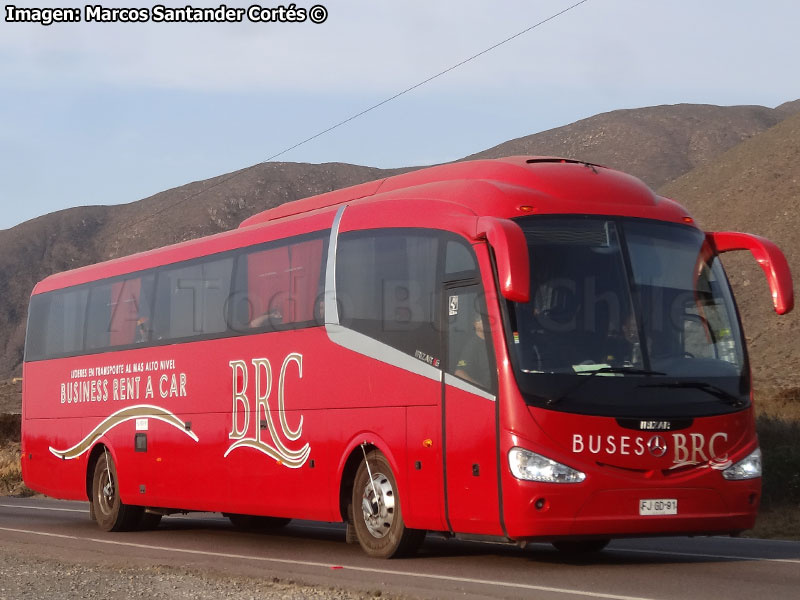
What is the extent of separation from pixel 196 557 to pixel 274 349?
2.55m

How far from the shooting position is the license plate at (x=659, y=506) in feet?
38.1

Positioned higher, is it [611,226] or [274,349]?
[611,226]

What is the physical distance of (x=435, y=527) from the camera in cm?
1251

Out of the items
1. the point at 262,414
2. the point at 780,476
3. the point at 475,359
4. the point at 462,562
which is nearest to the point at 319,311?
the point at 262,414

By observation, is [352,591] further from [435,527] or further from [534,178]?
[534,178]

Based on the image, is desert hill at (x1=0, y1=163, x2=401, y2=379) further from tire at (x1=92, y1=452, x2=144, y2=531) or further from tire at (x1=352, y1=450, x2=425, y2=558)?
tire at (x1=352, y1=450, x2=425, y2=558)

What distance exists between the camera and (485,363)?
473 inches

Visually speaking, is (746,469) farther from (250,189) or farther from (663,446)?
(250,189)

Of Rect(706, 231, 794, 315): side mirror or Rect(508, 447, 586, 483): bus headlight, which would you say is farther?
Rect(706, 231, 794, 315): side mirror

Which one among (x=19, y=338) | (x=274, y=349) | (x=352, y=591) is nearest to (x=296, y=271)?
(x=274, y=349)

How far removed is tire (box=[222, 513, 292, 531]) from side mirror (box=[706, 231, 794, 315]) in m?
8.45

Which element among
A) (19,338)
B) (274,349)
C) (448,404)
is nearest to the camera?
(448,404)

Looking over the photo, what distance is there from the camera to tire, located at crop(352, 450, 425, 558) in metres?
13.3

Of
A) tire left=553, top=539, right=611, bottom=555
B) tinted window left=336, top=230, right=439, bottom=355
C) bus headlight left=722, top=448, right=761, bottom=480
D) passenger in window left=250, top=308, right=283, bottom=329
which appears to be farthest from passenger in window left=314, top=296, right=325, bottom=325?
bus headlight left=722, top=448, right=761, bottom=480
